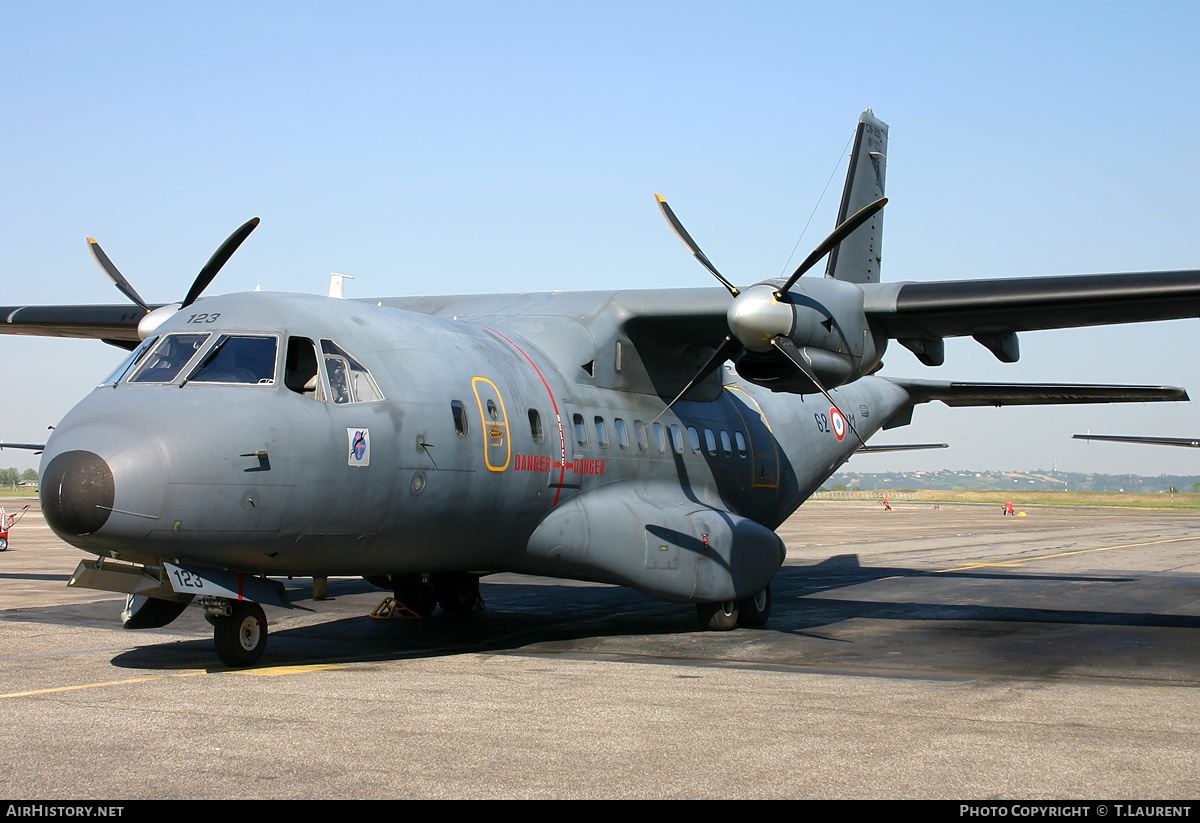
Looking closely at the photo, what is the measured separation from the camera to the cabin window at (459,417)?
1045cm

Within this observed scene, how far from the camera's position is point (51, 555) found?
83.6 feet

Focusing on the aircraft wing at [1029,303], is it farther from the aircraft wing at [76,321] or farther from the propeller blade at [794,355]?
the aircraft wing at [76,321]

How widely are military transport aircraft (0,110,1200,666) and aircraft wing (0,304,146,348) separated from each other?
5 centimetres

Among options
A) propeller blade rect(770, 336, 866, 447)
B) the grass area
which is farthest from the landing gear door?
the grass area

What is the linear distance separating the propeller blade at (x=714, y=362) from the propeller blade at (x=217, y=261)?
17.6ft

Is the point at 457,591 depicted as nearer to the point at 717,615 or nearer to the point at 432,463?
the point at 717,615

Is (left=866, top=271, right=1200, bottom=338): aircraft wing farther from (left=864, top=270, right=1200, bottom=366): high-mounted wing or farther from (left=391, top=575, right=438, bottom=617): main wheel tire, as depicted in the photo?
(left=391, top=575, right=438, bottom=617): main wheel tire

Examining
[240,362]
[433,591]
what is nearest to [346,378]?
[240,362]

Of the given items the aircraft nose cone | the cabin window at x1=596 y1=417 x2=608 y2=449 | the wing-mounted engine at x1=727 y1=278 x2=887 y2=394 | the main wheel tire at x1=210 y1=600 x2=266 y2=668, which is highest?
the wing-mounted engine at x1=727 y1=278 x2=887 y2=394

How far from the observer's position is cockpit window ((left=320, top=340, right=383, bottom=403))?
31.6 ft

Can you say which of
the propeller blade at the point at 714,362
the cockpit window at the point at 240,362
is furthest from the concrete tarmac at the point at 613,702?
the propeller blade at the point at 714,362

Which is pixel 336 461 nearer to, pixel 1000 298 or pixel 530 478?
pixel 530 478

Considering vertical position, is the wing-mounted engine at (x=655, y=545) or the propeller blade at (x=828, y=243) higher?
the propeller blade at (x=828, y=243)

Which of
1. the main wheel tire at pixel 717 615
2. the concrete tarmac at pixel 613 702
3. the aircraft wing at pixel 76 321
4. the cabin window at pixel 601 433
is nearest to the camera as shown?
the concrete tarmac at pixel 613 702
